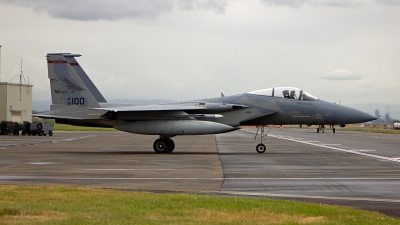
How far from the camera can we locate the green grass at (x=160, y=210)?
902 centimetres

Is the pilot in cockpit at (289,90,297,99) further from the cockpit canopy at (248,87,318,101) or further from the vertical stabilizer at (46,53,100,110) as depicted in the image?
the vertical stabilizer at (46,53,100,110)

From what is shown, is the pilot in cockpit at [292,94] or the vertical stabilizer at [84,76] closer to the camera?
the pilot in cockpit at [292,94]

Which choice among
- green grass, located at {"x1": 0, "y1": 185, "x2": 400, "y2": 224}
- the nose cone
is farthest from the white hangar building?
green grass, located at {"x1": 0, "y1": 185, "x2": 400, "y2": 224}

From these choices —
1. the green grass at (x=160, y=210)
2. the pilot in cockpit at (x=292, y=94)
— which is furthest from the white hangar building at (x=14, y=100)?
the green grass at (x=160, y=210)

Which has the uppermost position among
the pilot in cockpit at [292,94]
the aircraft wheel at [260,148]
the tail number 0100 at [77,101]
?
the pilot in cockpit at [292,94]

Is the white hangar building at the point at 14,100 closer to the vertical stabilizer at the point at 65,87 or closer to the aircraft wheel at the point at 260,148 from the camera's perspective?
the vertical stabilizer at the point at 65,87

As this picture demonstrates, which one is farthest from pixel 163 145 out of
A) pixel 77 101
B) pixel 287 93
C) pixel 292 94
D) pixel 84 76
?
pixel 292 94

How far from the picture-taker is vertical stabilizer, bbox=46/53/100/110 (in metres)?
27.3

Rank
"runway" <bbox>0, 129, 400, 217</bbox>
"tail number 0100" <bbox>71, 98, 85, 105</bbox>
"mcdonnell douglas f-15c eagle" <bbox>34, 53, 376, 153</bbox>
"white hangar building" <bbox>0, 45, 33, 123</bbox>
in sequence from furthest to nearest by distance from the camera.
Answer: "white hangar building" <bbox>0, 45, 33, 123</bbox>
"tail number 0100" <bbox>71, 98, 85, 105</bbox>
"mcdonnell douglas f-15c eagle" <bbox>34, 53, 376, 153</bbox>
"runway" <bbox>0, 129, 400, 217</bbox>

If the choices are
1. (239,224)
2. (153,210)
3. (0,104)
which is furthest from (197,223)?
(0,104)

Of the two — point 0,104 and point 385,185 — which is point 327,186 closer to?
point 385,185

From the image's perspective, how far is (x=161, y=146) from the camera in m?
27.8

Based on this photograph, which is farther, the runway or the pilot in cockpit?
the pilot in cockpit

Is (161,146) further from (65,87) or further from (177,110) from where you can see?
(65,87)
